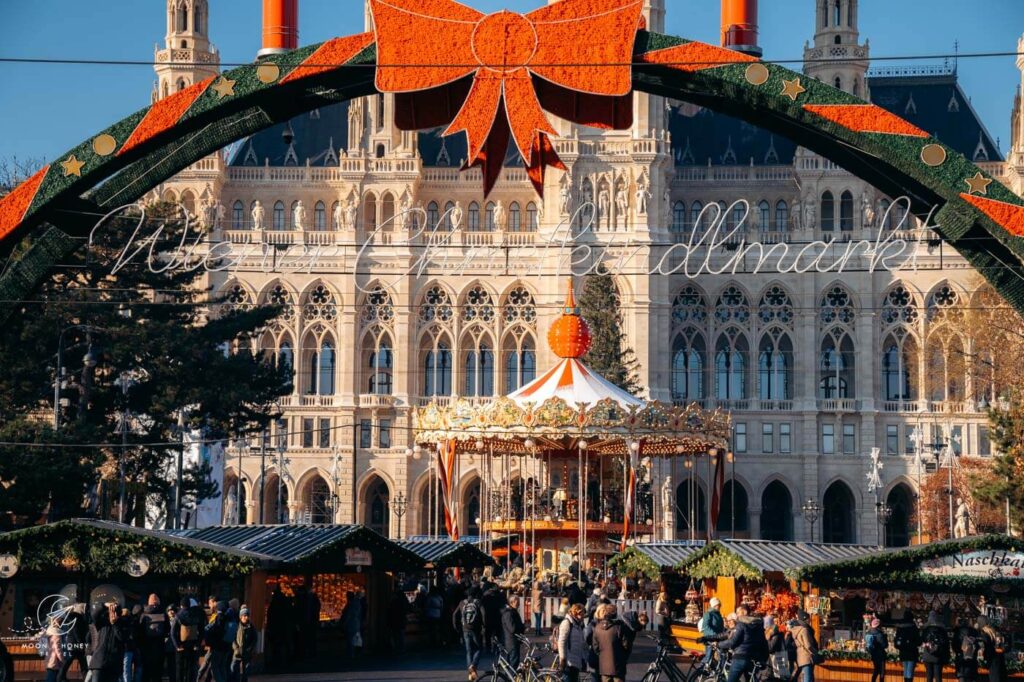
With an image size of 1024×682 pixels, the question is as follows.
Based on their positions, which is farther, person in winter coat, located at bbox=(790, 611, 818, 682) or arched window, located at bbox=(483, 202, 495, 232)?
arched window, located at bbox=(483, 202, 495, 232)

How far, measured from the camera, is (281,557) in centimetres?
3431

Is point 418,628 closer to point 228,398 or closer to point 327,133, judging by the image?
point 228,398

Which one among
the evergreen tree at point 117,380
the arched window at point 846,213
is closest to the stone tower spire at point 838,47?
the arched window at point 846,213

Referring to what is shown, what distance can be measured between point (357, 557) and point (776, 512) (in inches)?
1984

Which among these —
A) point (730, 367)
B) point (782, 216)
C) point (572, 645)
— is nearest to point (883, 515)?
point (730, 367)

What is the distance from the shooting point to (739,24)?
2850 centimetres

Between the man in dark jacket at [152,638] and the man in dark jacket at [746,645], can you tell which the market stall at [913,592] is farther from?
the man in dark jacket at [152,638]

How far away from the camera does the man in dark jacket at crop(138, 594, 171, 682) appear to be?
2875 cm

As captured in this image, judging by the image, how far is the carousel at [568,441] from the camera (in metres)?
47.7

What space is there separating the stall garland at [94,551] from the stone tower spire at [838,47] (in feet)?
183

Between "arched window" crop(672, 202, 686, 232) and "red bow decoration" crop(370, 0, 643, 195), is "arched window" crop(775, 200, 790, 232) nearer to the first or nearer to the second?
"arched window" crop(672, 202, 686, 232)

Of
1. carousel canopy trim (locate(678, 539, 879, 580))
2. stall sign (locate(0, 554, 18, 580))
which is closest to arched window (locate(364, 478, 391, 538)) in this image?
carousel canopy trim (locate(678, 539, 879, 580))

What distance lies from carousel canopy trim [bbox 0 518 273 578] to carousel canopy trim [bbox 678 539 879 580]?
30.7 ft

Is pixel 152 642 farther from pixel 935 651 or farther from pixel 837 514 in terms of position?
pixel 837 514
